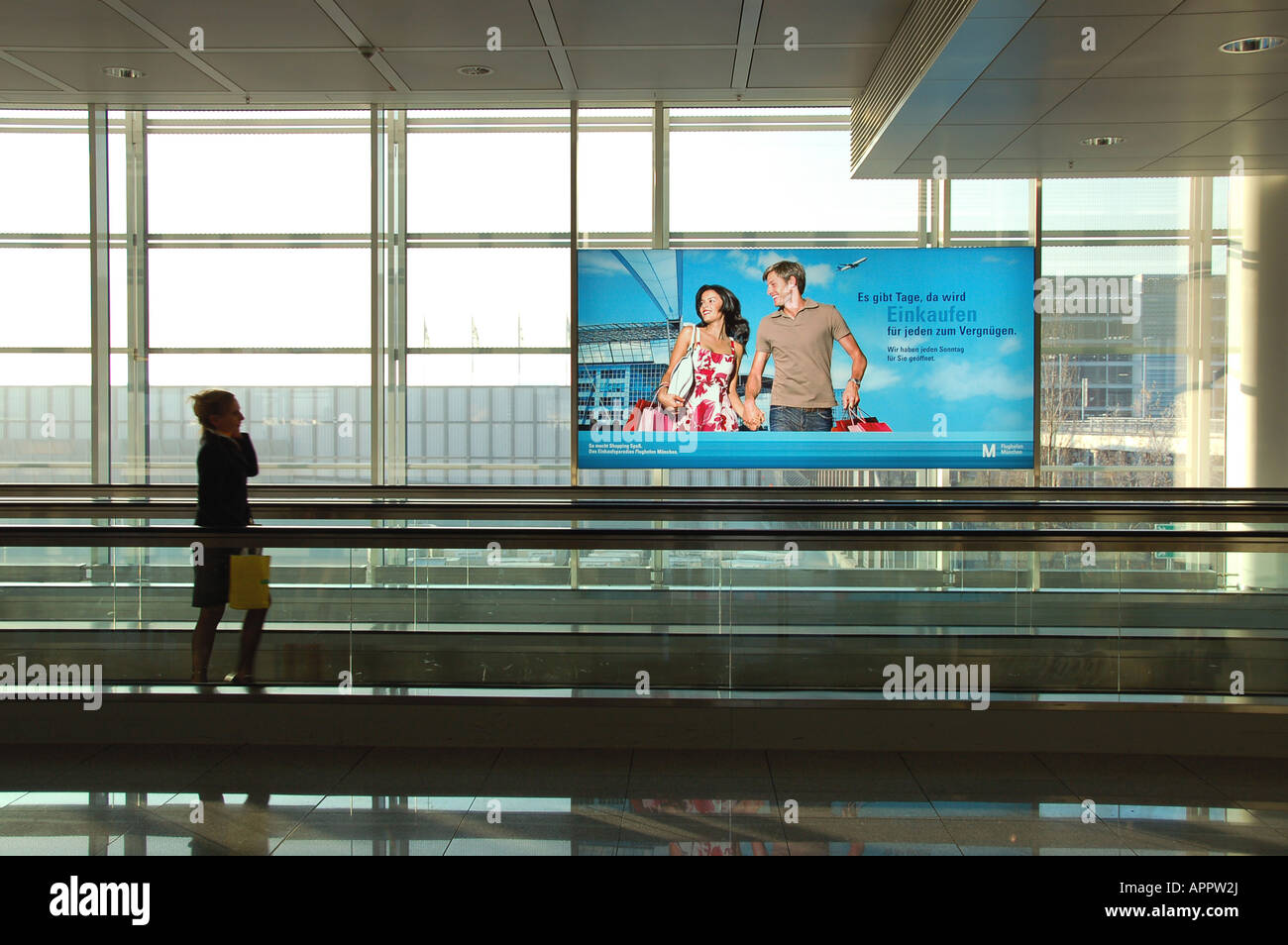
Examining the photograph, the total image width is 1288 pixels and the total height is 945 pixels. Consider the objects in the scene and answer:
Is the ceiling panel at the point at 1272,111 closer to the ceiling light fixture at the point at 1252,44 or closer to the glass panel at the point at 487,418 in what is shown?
the ceiling light fixture at the point at 1252,44

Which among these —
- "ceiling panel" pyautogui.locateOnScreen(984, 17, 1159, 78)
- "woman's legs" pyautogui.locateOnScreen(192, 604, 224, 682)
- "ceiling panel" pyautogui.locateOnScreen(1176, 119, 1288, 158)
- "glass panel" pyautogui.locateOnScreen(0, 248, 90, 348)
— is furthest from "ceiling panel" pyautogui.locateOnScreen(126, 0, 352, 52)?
"ceiling panel" pyautogui.locateOnScreen(1176, 119, 1288, 158)

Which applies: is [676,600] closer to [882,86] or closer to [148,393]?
[882,86]

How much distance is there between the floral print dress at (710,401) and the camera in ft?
33.4

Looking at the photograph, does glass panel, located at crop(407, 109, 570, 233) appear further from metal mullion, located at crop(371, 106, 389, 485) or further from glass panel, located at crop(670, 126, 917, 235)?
glass panel, located at crop(670, 126, 917, 235)

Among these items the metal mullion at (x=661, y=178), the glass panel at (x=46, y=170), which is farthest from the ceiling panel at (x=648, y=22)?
the glass panel at (x=46, y=170)

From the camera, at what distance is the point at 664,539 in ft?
17.2

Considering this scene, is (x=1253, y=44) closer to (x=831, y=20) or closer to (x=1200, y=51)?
(x=1200, y=51)

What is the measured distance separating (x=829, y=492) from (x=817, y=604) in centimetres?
463

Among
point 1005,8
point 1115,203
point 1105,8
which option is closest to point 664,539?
point 1005,8

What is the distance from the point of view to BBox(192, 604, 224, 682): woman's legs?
5.27 m

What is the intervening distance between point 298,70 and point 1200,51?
22.8ft

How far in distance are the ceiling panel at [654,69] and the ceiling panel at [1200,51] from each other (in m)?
3.32

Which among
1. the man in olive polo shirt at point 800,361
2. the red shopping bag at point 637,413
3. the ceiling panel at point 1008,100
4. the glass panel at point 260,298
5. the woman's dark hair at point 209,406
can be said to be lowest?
the woman's dark hair at point 209,406

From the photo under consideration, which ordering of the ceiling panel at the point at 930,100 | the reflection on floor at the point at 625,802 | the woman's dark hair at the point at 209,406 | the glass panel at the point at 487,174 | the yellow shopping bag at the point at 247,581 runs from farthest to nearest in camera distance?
the glass panel at the point at 487,174 < the ceiling panel at the point at 930,100 < the woman's dark hair at the point at 209,406 < the yellow shopping bag at the point at 247,581 < the reflection on floor at the point at 625,802
